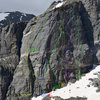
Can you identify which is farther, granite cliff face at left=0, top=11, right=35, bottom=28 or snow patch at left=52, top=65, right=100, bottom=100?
granite cliff face at left=0, top=11, right=35, bottom=28

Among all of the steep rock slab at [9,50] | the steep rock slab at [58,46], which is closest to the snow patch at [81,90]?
the steep rock slab at [58,46]

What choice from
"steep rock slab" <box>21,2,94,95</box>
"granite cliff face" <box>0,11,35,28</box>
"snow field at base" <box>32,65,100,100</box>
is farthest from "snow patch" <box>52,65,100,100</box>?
"granite cliff face" <box>0,11,35,28</box>

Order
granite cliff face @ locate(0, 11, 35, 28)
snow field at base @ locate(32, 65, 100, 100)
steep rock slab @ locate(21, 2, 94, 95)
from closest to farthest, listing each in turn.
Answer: snow field at base @ locate(32, 65, 100, 100) → steep rock slab @ locate(21, 2, 94, 95) → granite cliff face @ locate(0, 11, 35, 28)

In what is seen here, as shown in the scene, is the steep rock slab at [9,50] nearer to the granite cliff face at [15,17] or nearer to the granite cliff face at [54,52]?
the granite cliff face at [54,52]

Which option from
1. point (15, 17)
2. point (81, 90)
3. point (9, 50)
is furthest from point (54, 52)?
point (15, 17)

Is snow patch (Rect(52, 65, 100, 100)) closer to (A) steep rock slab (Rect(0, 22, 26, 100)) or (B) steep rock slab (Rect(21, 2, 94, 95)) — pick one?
(B) steep rock slab (Rect(21, 2, 94, 95))

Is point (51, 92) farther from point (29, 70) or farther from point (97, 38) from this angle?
point (97, 38)

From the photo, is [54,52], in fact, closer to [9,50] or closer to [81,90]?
[81,90]

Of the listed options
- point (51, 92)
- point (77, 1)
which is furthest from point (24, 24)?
point (51, 92)

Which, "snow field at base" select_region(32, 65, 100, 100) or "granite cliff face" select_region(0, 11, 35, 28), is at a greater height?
"granite cliff face" select_region(0, 11, 35, 28)
